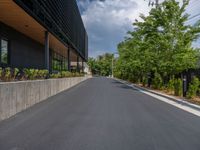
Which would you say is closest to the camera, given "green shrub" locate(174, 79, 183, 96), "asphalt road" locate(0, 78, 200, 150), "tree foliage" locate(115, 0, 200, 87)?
"asphalt road" locate(0, 78, 200, 150)

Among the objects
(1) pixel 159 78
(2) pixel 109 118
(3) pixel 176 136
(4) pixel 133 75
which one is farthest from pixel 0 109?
(4) pixel 133 75

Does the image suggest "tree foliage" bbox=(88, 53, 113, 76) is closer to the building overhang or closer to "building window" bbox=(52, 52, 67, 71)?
"building window" bbox=(52, 52, 67, 71)

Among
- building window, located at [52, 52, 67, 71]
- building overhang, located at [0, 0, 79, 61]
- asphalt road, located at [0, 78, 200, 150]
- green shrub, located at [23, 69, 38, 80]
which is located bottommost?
asphalt road, located at [0, 78, 200, 150]

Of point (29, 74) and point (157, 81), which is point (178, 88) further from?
point (29, 74)

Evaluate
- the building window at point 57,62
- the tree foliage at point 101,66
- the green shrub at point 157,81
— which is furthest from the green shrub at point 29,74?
the tree foliage at point 101,66

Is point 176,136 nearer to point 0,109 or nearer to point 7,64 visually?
point 0,109

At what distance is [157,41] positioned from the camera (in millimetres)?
23484

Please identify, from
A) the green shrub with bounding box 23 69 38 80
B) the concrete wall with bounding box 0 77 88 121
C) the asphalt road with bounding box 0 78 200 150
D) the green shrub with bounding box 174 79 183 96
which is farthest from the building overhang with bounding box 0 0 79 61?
the green shrub with bounding box 174 79 183 96

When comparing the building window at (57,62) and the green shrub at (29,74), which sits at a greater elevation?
the building window at (57,62)

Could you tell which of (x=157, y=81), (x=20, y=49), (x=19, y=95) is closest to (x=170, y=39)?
(x=157, y=81)

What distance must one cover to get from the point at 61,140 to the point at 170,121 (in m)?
4.07

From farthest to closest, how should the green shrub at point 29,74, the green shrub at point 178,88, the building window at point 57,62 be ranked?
the building window at point 57,62 → the green shrub at point 178,88 → the green shrub at point 29,74

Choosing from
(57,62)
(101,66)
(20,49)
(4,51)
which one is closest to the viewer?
(4,51)

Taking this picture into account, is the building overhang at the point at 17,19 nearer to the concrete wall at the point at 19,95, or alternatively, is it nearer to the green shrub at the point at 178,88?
the concrete wall at the point at 19,95
